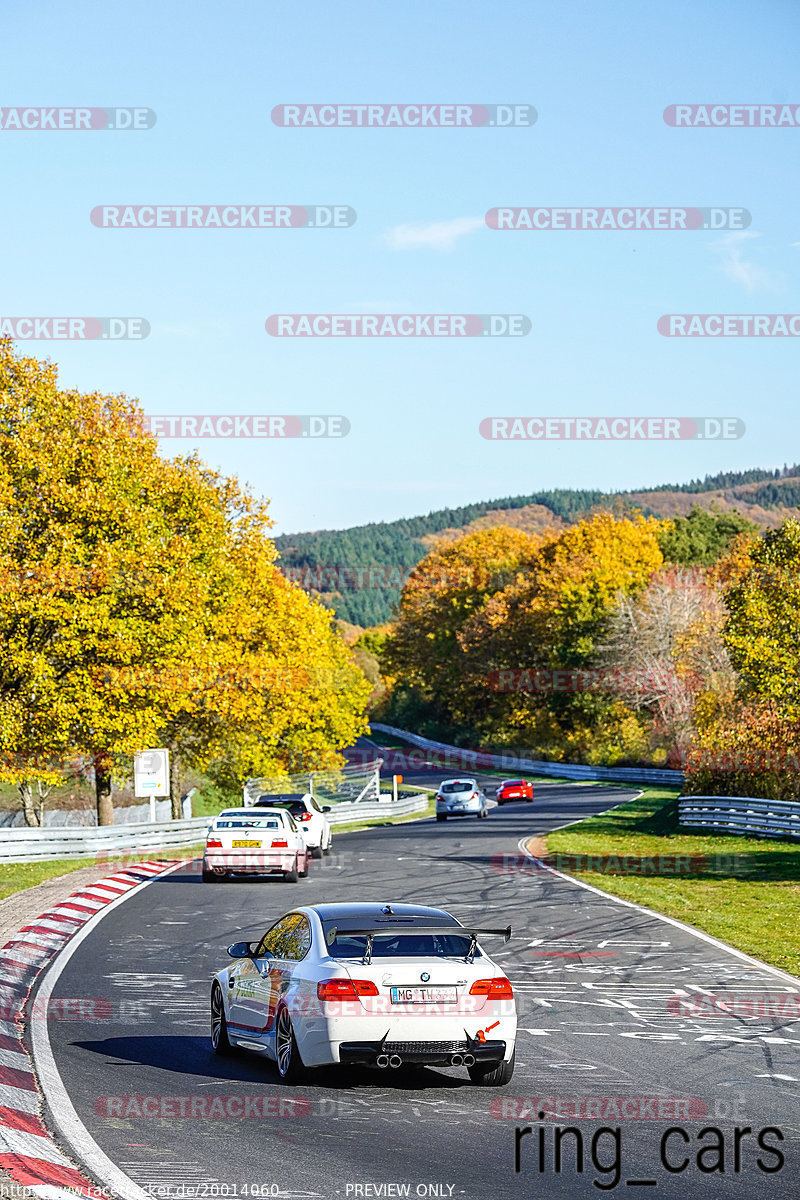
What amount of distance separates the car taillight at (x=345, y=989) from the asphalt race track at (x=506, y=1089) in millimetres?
686

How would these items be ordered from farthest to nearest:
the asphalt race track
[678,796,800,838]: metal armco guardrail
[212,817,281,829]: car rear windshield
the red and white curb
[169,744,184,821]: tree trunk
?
[169,744,184,821]: tree trunk
[678,796,800,838]: metal armco guardrail
[212,817,281,829]: car rear windshield
the asphalt race track
the red and white curb

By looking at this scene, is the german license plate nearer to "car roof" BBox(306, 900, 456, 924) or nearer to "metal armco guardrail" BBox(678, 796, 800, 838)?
"car roof" BBox(306, 900, 456, 924)

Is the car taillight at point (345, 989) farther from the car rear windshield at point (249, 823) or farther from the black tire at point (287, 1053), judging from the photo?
the car rear windshield at point (249, 823)

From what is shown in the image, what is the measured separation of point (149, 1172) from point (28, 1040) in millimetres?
4389

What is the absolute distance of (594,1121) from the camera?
26.9ft

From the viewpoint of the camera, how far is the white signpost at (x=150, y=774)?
119ft

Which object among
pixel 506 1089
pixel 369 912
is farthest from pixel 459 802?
pixel 506 1089

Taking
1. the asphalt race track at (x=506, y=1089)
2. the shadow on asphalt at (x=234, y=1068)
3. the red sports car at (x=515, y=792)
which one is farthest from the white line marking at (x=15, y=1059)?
the red sports car at (x=515, y=792)

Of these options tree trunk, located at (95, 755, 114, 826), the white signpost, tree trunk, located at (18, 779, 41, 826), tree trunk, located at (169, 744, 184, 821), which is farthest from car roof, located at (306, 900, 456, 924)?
tree trunk, located at (169, 744, 184, 821)

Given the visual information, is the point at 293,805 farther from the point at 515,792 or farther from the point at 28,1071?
the point at 515,792

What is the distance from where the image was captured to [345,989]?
8.94 meters

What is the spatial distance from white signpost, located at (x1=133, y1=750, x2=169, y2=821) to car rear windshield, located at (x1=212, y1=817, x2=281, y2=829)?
1105 cm

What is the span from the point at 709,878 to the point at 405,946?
55.8 ft

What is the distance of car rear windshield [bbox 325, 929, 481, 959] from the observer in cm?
937
